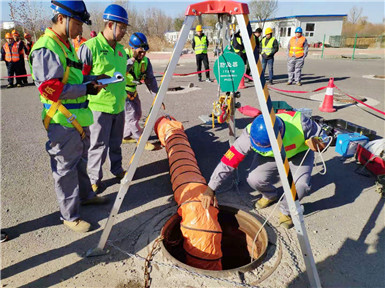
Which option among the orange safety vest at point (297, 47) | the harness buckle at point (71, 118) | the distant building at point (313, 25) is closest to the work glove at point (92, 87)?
the harness buckle at point (71, 118)

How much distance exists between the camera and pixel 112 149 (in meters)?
4.11

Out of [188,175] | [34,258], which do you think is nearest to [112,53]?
[188,175]

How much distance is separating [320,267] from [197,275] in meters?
1.13

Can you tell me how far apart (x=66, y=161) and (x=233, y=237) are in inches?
81.2

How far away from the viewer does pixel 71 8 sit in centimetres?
258

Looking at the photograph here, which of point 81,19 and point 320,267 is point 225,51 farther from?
point 320,267

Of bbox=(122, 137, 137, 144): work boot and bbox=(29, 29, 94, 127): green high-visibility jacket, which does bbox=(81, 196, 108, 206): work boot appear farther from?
bbox=(122, 137, 137, 144): work boot

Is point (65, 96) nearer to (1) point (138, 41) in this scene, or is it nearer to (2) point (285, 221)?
(1) point (138, 41)

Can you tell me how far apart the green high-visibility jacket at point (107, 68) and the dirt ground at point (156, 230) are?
3.74 ft

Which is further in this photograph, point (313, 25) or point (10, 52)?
point (313, 25)

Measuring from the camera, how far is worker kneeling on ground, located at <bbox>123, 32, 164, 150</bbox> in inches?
180

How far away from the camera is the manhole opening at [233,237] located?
9.96 ft

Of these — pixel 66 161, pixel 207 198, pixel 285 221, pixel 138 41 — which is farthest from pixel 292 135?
pixel 138 41

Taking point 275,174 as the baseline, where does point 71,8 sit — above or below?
above
